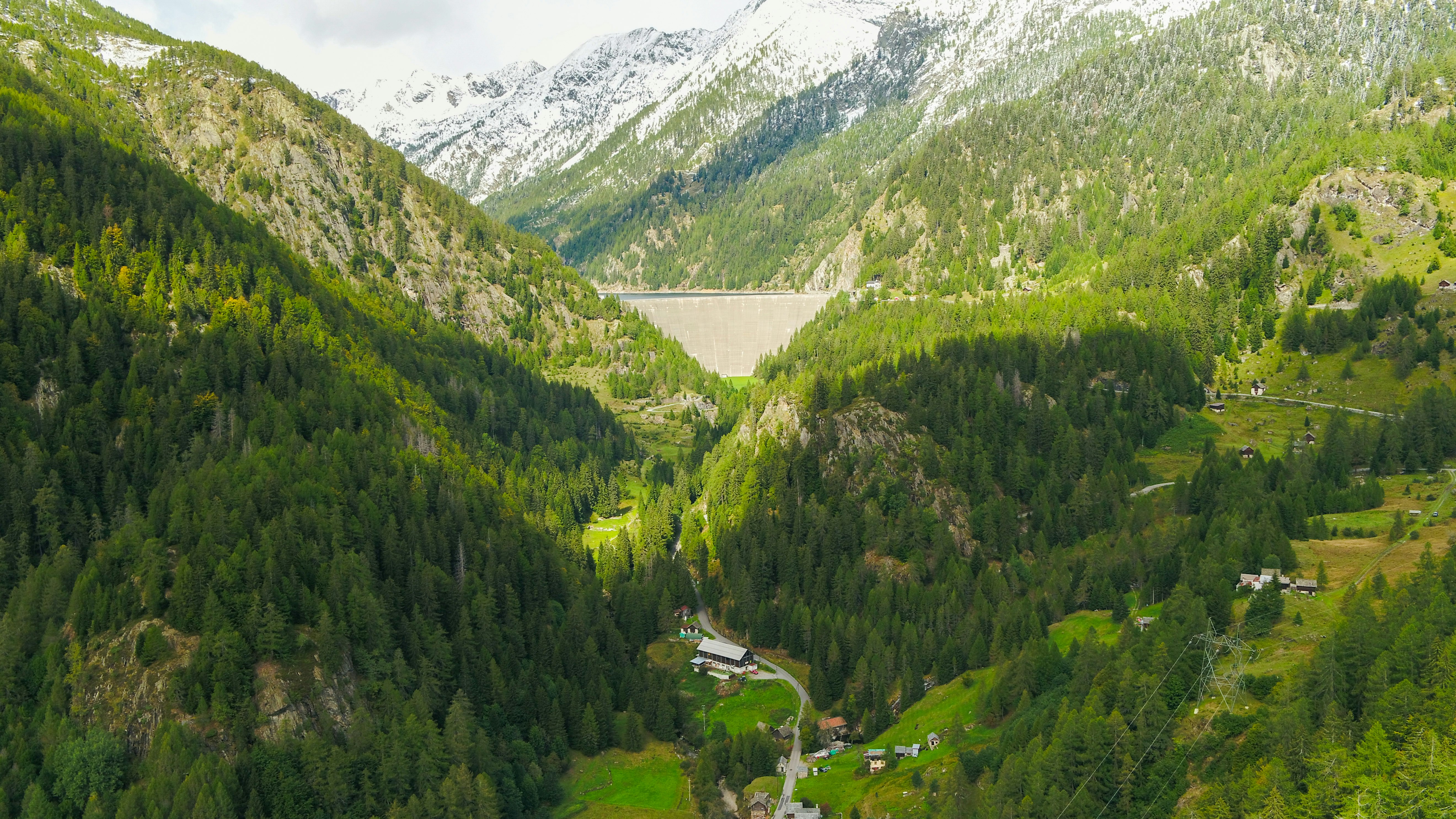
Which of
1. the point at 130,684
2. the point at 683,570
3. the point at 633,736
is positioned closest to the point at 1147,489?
the point at 683,570

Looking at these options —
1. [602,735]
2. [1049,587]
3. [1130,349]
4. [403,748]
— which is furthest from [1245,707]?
[1130,349]

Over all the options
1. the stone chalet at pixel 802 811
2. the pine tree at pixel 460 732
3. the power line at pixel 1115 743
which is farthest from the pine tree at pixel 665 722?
the power line at pixel 1115 743

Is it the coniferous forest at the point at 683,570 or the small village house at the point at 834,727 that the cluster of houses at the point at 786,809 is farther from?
the small village house at the point at 834,727

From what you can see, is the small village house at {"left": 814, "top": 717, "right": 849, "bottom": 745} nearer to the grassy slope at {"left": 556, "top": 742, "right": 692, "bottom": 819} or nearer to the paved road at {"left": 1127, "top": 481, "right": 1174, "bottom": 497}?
the grassy slope at {"left": 556, "top": 742, "right": 692, "bottom": 819}

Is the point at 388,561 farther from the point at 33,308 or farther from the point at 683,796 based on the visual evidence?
the point at 33,308

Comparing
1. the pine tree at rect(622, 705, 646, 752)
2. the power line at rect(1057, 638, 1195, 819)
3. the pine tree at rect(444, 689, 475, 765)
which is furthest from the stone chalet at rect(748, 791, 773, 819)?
the power line at rect(1057, 638, 1195, 819)
